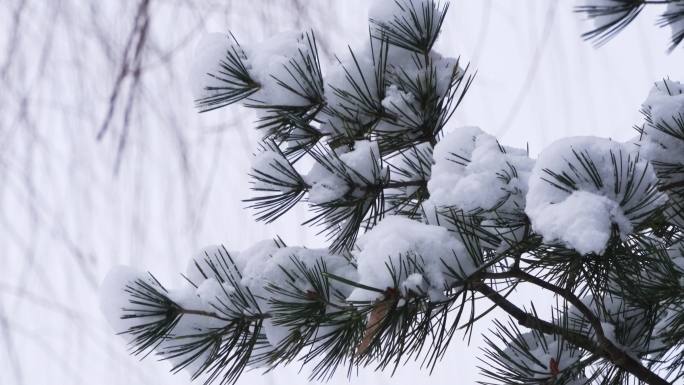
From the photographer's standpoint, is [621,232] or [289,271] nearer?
[621,232]

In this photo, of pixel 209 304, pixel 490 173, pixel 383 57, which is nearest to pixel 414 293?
pixel 490 173

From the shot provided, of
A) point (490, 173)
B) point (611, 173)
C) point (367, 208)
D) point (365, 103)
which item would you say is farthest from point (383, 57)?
point (611, 173)

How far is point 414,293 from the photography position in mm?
709

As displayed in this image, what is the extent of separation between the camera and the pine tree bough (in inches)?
27.6

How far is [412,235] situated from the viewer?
736mm

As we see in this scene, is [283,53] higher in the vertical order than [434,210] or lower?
higher

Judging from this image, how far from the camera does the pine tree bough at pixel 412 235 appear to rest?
0.70m

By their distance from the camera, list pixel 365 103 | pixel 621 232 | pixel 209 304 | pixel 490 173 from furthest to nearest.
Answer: pixel 365 103 < pixel 209 304 < pixel 490 173 < pixel 621 232

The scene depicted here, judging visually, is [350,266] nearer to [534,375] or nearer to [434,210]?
[434,210]

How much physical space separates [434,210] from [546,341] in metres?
0.23

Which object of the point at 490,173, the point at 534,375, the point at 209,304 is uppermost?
the point at 490,173

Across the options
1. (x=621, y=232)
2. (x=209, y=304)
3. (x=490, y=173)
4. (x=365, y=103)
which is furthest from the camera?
(x=365, y=103)

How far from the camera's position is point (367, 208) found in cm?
97

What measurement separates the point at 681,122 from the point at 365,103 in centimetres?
35
